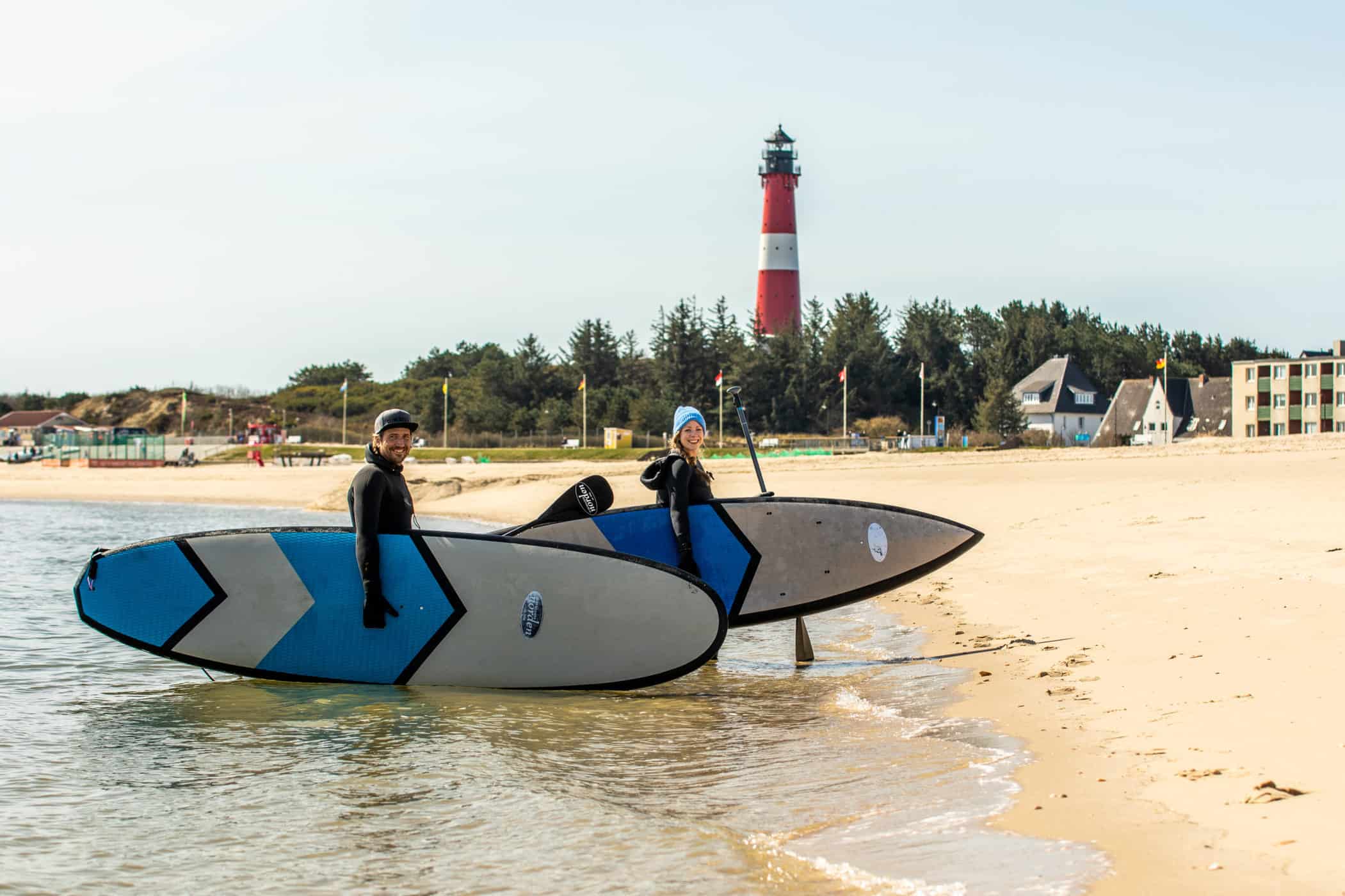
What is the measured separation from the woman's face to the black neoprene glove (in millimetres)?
2081

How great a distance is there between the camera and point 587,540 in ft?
27.2

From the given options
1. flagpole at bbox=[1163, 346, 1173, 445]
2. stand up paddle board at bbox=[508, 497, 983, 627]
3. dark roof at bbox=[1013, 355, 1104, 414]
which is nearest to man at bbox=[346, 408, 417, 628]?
stand up paddle board at bbox=[508, 497, 983, 627]

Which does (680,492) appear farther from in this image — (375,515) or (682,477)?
(375,515)

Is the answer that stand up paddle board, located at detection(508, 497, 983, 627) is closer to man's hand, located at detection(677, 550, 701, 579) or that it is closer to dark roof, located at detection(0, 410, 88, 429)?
man's hand, located at detection(677, 550, 701, 579)

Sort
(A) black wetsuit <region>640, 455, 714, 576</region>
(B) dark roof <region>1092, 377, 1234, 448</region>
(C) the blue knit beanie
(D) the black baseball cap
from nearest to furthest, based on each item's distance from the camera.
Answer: (D) the black baseball cap < (C) the blue knit beanie < (A) black wetsuit <region>640, 455, 714, 576</region> < (B) dark roof <region>1092, 377, 1234, 448</region>

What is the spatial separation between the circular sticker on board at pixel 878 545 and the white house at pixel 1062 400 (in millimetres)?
66033

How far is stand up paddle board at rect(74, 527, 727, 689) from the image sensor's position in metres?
6.87

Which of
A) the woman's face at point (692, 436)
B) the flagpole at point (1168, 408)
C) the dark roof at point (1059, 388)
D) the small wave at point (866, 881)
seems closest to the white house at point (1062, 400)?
the dark roof at point (1059, 388)

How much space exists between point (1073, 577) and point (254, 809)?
6738mm

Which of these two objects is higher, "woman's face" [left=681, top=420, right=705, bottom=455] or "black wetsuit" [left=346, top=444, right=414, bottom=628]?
"woman's face" [left=681, top=420, right=705, bottom=455]

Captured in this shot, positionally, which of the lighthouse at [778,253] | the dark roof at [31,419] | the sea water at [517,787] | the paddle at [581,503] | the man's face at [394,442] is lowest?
the sea water at [517,787]

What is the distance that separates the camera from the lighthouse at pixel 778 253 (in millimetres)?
68750

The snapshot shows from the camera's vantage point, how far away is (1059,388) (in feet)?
242

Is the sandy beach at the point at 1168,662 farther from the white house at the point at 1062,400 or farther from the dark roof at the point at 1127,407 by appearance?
the white house at the point at 1062,400
